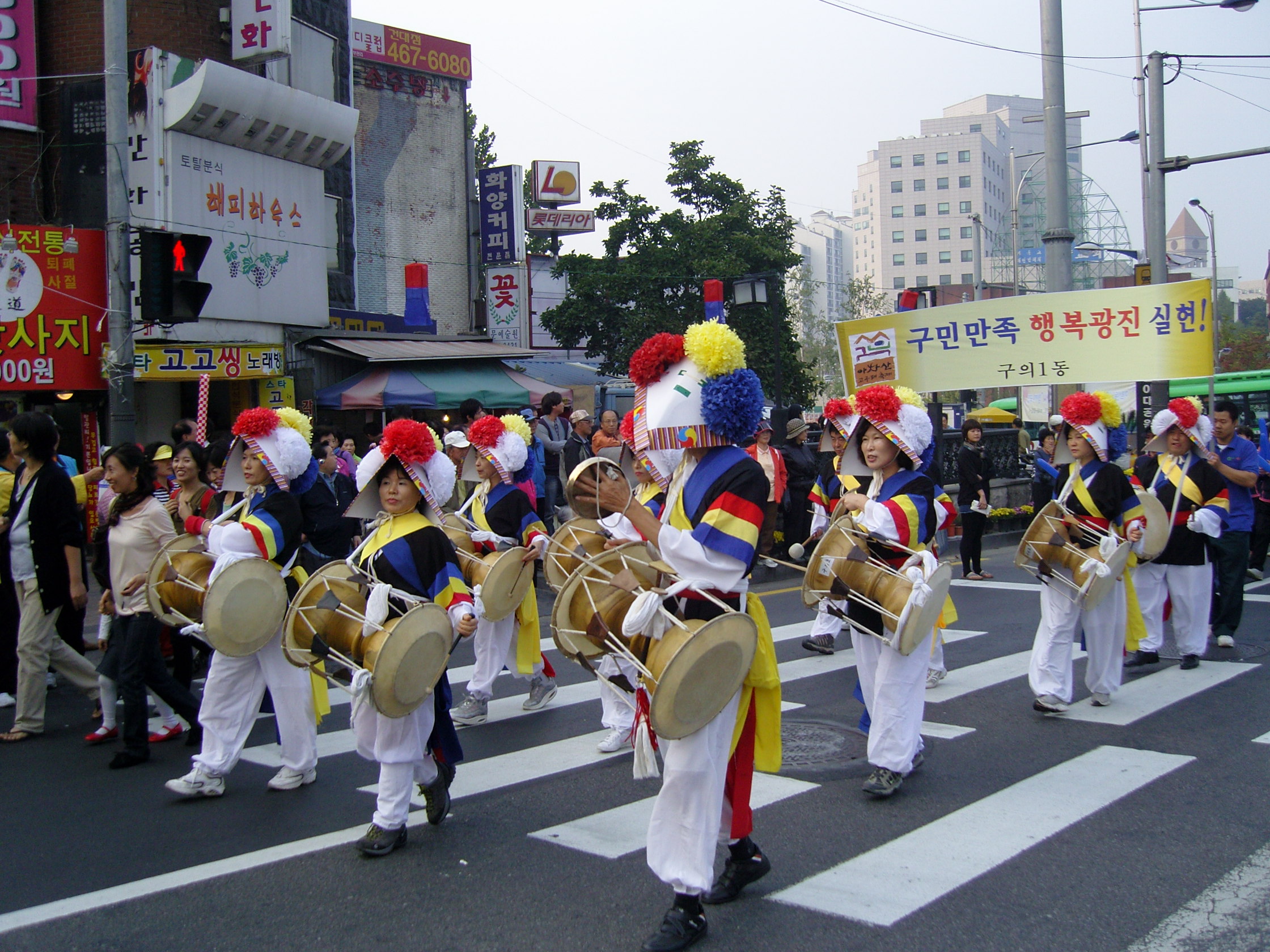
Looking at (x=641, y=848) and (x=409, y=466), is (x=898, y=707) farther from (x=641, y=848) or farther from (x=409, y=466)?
(x=409, y=466)

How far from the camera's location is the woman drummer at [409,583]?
4.69m

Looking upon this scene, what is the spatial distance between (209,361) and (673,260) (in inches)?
584

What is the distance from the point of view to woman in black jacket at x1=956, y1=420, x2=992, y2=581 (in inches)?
504

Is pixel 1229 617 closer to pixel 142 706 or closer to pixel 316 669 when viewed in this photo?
pixel 316 669

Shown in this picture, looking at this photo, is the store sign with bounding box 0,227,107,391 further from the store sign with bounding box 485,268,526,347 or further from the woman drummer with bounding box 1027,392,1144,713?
the store sign with bounding box 485,268,526,347

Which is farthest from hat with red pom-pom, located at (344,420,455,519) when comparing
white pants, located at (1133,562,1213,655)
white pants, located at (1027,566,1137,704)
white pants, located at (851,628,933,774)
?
white pants, located at (1133,562,1213,655)

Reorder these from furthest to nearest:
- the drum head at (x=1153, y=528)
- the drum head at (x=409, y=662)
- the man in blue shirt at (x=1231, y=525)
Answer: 1. the man in blue shirt at (x=1231, y=525)
2. the drum head at (x=1153, y=528)
3. the drum head at (x=409, y=662)

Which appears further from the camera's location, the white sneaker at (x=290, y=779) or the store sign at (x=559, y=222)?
the store sign at (x=559, y=222)

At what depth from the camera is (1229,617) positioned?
8789 millimetres

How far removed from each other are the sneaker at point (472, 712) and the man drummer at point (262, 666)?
1.35 metres

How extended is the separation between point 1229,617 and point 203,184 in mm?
14493

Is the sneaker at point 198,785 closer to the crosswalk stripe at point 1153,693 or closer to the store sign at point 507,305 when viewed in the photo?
the crosswalk stripe at point 1153,693

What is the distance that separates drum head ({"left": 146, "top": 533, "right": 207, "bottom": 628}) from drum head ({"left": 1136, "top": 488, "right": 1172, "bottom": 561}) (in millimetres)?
5908

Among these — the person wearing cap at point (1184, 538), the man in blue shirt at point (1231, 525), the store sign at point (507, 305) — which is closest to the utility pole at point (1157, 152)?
A: the man in blue shirt at point (1231, 525)
